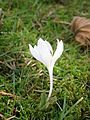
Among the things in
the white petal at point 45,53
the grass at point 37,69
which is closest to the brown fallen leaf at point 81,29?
the grass at point 37,69

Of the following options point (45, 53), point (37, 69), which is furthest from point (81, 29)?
point (45, 53)

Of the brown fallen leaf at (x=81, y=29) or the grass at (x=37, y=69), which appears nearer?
the grass at (x=37, y=69)

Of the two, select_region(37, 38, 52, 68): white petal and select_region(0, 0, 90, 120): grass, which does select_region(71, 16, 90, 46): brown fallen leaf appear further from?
select_region(37, 38, 52, 68): white petal

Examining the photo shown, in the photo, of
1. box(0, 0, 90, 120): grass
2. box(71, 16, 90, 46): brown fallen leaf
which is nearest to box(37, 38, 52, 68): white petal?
box(0, 0, 90, 120): grass

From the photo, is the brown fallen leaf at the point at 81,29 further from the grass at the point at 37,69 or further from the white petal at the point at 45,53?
the white petal at the point at 45,53

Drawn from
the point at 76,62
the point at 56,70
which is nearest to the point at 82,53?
the point at 76,62

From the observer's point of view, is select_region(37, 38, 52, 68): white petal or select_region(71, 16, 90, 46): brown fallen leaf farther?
select_region(71, 16, 90, 46): brown fallen leaf

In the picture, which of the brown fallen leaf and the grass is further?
the brown fallen leaf
